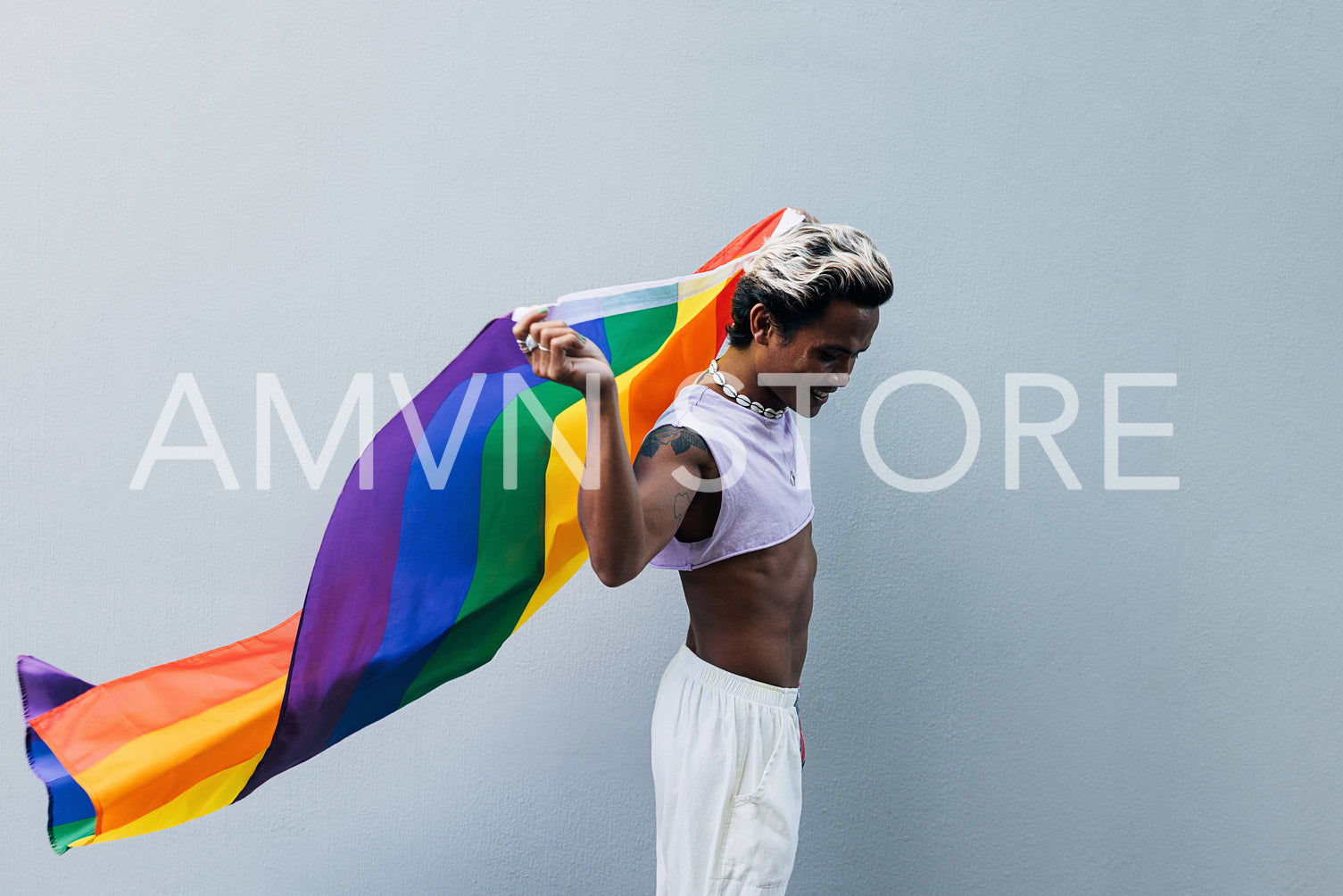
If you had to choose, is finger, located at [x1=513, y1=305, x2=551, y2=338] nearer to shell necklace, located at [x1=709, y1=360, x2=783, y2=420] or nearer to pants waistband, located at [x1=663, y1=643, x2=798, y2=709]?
shell necklace, located at [x1=709, y1=360, x2=783, y2=420]

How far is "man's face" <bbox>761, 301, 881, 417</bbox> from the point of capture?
1128mm

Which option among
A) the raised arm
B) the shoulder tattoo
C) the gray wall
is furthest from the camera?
the gray wall

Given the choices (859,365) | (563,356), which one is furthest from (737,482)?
(859,365)

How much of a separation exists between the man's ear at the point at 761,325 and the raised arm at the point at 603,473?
0.26m

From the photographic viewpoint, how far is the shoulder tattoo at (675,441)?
110cm

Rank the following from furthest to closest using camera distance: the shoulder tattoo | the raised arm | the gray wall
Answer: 1. the gray wall
2. the shoulder tattoo
3. the raised arm

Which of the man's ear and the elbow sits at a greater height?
the man's ear

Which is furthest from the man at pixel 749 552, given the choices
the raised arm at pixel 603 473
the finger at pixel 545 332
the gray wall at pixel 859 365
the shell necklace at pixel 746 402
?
the gray wall at pixel 859 365

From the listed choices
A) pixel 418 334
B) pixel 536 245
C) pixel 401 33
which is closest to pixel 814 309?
pixel 536 245

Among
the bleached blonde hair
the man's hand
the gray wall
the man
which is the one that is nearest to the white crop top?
the man

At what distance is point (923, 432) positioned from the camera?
60.9 inches

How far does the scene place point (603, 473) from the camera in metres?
0.91

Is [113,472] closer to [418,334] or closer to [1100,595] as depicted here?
[418,334]

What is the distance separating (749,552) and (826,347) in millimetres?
261
